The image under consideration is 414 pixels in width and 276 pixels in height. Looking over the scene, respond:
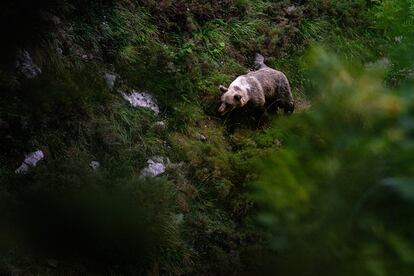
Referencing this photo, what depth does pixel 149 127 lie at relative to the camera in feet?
21.4

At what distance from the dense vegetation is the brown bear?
0.93 feet

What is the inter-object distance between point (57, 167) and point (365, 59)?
663cm

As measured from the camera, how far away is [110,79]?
6707mm

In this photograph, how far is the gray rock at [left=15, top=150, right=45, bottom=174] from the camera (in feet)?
16.8

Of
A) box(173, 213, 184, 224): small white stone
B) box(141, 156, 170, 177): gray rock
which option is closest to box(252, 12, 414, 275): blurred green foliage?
box(173, 213, 184, 224): small white stone

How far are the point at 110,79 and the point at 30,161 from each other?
1.85 metres

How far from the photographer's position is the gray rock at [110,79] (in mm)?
6649

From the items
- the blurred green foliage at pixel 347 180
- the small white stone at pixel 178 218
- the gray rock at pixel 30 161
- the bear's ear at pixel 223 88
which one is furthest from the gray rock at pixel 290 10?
the blurred green foliage at pixel 347 180

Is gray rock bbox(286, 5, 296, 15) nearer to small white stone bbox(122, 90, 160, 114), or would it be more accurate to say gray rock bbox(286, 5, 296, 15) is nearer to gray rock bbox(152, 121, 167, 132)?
small white stone bbox(122, 90, 160, 114)

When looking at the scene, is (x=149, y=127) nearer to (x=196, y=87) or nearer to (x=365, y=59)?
(x=196, y=87)

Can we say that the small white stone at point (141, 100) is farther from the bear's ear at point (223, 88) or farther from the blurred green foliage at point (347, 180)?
the blurred green foliage at point (347, 180)

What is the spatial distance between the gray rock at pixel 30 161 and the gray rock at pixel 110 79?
5.28 ft

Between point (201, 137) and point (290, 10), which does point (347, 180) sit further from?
point (290, 10)

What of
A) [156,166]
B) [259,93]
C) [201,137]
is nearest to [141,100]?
[201,137]
